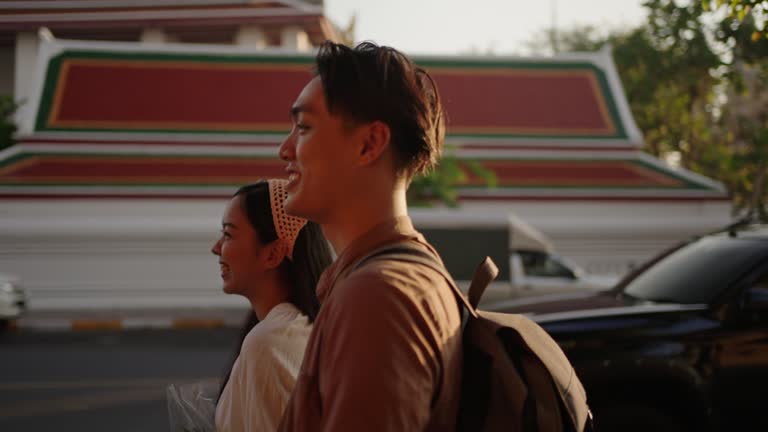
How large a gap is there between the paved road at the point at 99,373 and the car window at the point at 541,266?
3.73 metres

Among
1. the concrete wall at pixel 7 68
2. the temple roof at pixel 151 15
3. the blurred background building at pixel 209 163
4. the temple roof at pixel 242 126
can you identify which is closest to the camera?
the blurred background building at pixel 209 163

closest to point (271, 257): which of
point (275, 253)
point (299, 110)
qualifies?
point (275, 253)

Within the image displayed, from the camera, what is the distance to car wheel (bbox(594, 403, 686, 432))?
177 inches

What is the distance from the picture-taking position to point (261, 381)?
204 centimetres

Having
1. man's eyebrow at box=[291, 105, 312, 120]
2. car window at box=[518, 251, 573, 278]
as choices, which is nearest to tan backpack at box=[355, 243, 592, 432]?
man's eyebrow at box=[291, 105, 312, 120]

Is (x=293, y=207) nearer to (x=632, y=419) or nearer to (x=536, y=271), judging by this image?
(x=632, y=419)

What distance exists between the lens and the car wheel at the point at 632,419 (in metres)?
4.50

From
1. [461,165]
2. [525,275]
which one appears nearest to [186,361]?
[525,275]

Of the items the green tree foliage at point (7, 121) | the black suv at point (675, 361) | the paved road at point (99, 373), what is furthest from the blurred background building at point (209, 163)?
A: the black suv at point (675, 361)

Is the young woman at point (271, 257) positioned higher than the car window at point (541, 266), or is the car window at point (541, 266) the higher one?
the young woman at point (271, 257)

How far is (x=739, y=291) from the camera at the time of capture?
4875 millimetres

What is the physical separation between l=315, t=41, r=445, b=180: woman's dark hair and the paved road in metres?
5.93

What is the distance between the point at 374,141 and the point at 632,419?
11.1 feet

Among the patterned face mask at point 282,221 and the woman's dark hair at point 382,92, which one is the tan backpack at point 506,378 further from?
the patterned face mask at point 282,221
